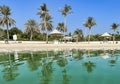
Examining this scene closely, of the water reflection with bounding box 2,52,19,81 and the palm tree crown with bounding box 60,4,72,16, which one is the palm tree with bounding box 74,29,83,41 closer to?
the palm tree crown with bounding box 60,4,72,16

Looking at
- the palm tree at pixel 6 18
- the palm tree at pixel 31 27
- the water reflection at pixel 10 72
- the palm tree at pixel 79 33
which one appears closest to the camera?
the water reflection at pixel 10 72

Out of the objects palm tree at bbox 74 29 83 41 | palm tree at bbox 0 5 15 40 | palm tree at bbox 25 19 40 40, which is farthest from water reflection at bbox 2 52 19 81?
palm tree at bbox 25 19 40 40

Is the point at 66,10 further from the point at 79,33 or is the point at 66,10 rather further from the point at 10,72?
the point at 10,72

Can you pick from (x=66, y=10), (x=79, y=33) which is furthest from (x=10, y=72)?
→ (x=79, y=33)

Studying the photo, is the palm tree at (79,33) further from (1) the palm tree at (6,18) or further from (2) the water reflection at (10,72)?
(2) the water reflection at (10,72)

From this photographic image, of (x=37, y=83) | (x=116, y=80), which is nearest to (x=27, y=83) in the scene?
(x=37, y=83)

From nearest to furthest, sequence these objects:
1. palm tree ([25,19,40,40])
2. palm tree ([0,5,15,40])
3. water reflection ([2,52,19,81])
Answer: water reflection ([2,52,19,81]) → palm tree ([0,5,15,40]) → palm tree ([25,19,40,40])

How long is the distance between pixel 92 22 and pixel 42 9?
65.6ft

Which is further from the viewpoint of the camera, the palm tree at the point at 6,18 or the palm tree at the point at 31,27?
the palm tree at the point at 31,27

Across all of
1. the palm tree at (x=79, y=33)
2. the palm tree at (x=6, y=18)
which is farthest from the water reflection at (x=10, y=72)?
the palm tree at (x=79, y=33)

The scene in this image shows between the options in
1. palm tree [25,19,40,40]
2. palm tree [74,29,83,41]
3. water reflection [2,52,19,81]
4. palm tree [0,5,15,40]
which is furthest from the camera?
→ palm tree [25,19,40,40]

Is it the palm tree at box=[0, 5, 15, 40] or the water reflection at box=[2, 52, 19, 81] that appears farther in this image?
the palm tree at box=[0, 5, 15, 40]

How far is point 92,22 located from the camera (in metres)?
74.3

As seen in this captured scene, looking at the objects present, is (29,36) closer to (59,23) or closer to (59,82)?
(59,23)
